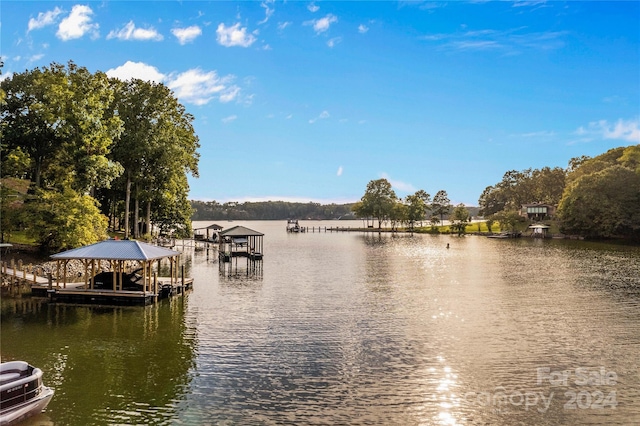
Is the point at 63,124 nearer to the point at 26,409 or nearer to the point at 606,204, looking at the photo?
the point at 26,409

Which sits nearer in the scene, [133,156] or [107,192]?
[133,156]

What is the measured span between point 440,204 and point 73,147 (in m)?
128

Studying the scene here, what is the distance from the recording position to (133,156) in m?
53.2

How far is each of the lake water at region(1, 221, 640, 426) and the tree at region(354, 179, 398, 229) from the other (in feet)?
382

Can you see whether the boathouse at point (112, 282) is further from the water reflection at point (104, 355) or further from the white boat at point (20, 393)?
the white boat at point (20, 393)

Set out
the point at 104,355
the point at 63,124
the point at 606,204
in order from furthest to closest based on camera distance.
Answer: the point at 606,204 < the point at 63,124 < the point at 104,355

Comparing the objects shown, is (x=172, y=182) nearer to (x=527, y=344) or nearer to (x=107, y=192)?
(x=107, y=192)

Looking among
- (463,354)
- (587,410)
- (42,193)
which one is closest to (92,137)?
(42,193)

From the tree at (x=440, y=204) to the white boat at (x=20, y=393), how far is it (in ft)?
479

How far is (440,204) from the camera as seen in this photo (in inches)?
6019

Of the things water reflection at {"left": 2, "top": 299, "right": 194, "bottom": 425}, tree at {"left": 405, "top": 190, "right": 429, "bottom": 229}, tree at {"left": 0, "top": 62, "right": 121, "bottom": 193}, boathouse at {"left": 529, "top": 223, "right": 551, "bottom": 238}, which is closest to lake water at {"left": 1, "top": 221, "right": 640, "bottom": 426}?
water reflection at {"left": 2, "top": 299, "right": 194, "bottom": 425}

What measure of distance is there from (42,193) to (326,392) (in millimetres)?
33074

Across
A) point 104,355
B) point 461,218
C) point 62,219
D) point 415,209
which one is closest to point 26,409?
point 104,355

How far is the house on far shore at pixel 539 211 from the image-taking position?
122312 mm
